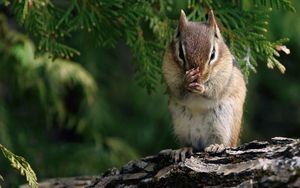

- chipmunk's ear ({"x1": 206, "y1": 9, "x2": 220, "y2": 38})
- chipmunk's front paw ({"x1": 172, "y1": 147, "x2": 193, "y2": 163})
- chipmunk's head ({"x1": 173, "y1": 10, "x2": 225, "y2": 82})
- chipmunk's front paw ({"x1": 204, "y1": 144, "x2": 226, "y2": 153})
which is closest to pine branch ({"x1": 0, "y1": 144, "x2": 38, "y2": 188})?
chipmunk's front paw ({"x1": 172, "y1": 147, "x2": 193, "y2": 163})

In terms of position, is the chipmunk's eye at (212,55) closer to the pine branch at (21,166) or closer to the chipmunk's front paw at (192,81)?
the chipmunk's front paw at (192,81)

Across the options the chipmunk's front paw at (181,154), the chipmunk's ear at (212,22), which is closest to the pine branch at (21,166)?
the chipmunk's front paw at (181,154)

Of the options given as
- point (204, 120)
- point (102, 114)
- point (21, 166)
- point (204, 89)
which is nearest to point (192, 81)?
point (204, 89)

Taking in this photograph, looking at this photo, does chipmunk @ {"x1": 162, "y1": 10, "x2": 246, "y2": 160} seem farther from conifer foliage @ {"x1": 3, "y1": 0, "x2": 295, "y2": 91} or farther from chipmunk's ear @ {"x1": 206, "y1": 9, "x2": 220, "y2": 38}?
conifer foliage @ {"x1": 3, "y1": 0, "x2": 295, "y2": 91}

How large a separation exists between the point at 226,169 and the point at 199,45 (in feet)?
2.73

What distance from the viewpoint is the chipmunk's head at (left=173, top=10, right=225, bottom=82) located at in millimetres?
4762

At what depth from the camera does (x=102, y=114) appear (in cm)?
754

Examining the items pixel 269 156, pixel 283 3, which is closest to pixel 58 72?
pixel 283 3

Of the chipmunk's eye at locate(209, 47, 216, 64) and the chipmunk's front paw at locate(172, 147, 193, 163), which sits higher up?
the chipmunk's eye at locate(209, 47, 216, 64)

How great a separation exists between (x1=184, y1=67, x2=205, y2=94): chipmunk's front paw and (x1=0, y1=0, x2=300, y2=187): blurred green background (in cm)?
105

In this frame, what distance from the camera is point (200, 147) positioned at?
5203 millimetres

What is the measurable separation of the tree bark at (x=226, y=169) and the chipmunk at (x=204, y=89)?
21cm

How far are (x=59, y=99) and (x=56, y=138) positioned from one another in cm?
189

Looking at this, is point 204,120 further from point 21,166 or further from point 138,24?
point 21,166
